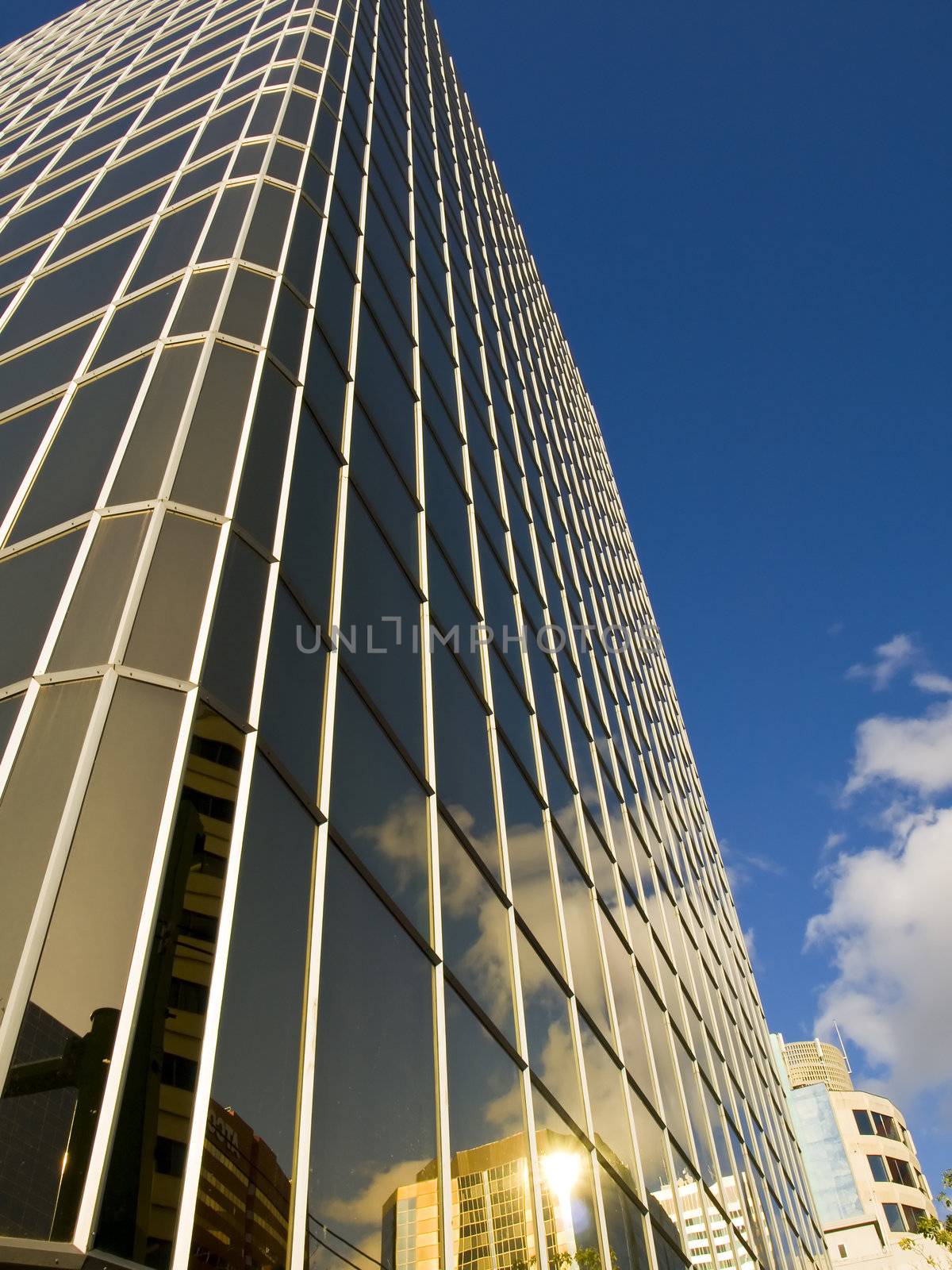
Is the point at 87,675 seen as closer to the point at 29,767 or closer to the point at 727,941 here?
the point at 29,767

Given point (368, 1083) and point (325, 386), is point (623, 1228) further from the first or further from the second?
point (325, 386)

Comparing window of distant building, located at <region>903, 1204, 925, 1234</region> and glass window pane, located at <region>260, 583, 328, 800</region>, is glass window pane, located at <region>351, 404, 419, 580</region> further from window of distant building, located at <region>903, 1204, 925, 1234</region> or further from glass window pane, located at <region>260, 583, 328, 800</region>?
window of distant building, located at <region>903, 1204, 925, 1234</region>

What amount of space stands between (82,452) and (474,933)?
682 cm

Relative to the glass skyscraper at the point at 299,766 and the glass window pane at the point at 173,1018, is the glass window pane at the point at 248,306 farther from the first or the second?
the glass window pane at the point at 173,1018

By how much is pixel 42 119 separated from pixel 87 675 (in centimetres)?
2470

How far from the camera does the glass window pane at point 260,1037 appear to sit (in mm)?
6375

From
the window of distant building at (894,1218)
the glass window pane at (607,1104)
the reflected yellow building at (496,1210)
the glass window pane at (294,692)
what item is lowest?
the reflected yellow building at (496,1210)

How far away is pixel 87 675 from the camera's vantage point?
309 inches

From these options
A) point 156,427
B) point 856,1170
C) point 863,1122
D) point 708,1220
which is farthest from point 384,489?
point 863,1122

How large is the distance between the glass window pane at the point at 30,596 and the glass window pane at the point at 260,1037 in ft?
7.23

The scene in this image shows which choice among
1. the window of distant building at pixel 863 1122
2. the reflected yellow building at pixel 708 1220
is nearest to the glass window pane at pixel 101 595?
the reflected yellow building at pixel 708 1220

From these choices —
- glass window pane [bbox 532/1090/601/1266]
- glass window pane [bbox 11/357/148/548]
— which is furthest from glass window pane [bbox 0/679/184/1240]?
glass window pane [bbox 532/1090/601/1266]

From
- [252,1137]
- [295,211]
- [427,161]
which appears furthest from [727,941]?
[252,1137]

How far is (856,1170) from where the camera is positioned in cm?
8338
